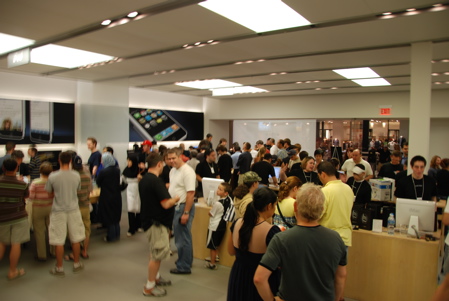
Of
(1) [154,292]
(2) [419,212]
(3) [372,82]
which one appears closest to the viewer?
(2) [419,212]

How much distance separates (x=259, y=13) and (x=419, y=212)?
2.92 meters

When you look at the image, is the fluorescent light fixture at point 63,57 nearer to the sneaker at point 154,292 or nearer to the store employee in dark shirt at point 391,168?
the sneaker at point 154,292

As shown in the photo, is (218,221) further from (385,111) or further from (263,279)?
(385,111)

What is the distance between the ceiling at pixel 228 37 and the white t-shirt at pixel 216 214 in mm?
2387

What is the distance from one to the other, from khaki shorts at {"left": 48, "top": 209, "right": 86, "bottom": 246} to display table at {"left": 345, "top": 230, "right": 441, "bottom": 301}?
354cm

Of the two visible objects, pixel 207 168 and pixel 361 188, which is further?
pixel 207 168

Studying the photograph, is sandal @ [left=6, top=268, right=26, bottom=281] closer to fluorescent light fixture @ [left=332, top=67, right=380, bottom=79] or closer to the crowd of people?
the crowd of people

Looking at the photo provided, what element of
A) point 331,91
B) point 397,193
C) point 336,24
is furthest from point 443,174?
point 331,91

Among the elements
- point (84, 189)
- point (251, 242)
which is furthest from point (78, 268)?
point (251, 242)

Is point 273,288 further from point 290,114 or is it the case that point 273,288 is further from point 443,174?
point 290,114

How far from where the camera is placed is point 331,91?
11.2m

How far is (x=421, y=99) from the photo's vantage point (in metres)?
5.11

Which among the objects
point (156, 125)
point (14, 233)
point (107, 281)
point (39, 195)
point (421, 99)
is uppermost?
point (421, 99)

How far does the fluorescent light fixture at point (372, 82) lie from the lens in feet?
28.9
